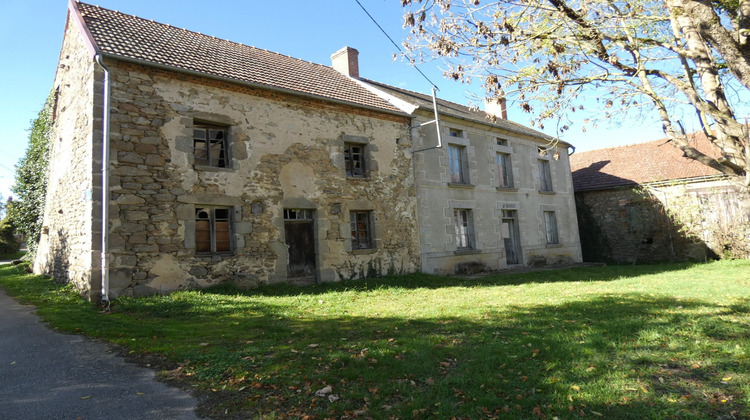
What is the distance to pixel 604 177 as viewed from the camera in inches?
777

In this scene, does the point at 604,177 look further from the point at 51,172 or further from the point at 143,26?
the point at 51,172

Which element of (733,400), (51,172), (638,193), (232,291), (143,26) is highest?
(143,26)

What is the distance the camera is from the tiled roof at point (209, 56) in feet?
29.8

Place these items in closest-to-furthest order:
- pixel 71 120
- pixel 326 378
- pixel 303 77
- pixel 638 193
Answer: pixel 326 378 < pixel 71 120 < pixel 303 77 < pixel 638 193

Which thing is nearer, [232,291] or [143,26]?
[232,291]

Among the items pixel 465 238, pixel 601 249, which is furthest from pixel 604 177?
pixel 465 238

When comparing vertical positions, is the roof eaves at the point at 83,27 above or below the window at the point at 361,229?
above

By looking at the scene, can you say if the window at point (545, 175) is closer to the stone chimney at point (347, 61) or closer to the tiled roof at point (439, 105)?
the tiled roof at point (439, 105)

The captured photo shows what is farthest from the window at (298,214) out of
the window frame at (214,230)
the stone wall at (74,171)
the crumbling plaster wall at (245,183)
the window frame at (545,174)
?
the window frame at (545,174)

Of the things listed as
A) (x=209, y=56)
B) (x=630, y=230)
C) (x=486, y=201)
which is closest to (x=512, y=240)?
(x=486, y=201)

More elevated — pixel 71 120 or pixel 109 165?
pixel 71 120

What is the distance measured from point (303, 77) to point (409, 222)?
523 cm

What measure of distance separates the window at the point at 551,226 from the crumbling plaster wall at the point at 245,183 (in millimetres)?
8025

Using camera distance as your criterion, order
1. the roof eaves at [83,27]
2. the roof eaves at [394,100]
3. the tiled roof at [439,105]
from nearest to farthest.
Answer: the roof eaves at [83,27] → the roof eaves at [394,100] → the tiled roof at [439,105]
